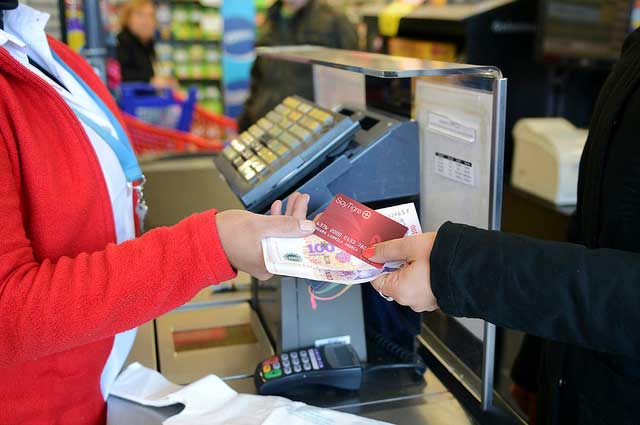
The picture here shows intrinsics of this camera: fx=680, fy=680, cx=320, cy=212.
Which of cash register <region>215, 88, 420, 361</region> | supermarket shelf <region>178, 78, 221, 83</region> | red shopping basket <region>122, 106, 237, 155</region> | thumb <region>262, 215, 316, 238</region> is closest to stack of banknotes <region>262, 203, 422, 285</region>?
thumb <region>262, 215, 316, 238</region>

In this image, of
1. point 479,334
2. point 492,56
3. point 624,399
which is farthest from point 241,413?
point 492,56

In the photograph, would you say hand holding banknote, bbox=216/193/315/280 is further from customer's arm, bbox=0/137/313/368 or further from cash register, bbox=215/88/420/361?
cash register, bbox=215/88/420/361

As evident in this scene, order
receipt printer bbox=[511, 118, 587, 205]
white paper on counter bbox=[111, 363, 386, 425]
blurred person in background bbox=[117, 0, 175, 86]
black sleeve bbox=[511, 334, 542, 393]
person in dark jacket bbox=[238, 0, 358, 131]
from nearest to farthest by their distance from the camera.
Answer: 1. white paper on counter bbox=[111, 363, 386, 425]
2. black sleeve bbox=[511, 334, 542, 393]
3. receipt printer bbox=[511, 118, 587, 205]
4. person in dark jacket bbox=[238, 0, 358, 131]
5. blurred person in background bbox=[117, 0, 175, 86]

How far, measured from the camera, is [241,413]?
1.01 m

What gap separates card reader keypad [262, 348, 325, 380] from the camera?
3.59ft

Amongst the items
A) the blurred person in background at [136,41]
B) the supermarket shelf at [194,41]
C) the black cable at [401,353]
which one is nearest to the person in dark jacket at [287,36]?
the blurred person in background at [136,41]

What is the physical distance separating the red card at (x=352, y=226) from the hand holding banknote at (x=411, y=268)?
2 cm

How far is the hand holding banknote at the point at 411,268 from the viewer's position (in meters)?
0.86

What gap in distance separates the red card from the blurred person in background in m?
4.62

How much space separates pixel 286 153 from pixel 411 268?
1.12ft

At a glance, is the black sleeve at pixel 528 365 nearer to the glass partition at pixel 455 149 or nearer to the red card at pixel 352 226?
the glass partition at pixel 455 149

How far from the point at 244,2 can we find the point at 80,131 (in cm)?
621

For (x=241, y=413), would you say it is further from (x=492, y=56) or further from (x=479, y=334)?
(x=492, y=56)

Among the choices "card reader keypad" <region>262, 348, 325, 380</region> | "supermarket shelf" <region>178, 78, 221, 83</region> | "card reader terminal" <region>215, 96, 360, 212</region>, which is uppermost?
"card reader terminal" <region>215, 96, 360, 212</region>
